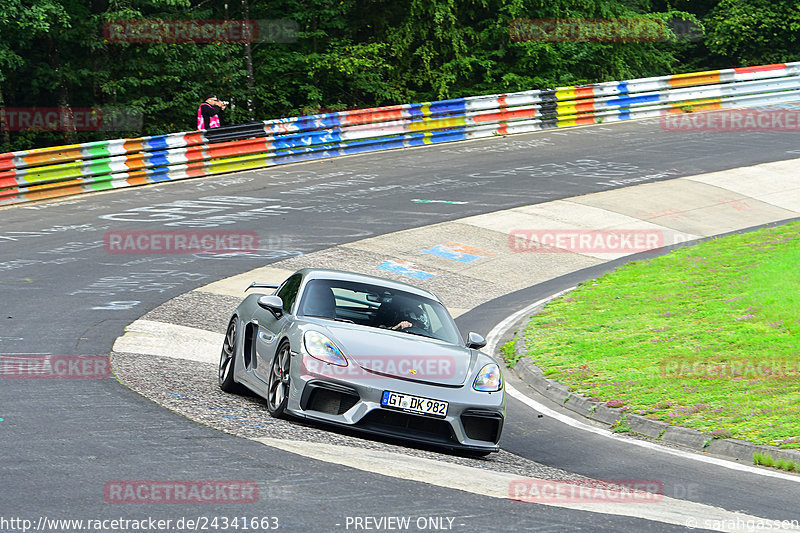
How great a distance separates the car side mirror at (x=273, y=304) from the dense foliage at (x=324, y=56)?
1916 centimetres

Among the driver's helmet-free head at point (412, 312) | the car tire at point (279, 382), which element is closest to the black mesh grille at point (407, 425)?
the car tire at point (279, 382)

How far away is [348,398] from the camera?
332 inches

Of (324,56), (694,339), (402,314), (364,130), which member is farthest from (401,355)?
(324,56)

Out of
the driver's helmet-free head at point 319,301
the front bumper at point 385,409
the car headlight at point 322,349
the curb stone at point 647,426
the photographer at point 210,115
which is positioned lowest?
the curb stone at point 647,426

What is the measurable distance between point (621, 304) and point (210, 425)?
9184 millimetres

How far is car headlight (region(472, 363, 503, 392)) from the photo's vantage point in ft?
29.1

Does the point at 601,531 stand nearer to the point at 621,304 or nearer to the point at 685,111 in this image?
the point at 621,304

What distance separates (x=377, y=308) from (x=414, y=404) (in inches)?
63.4

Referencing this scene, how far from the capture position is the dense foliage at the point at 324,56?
30047 mm

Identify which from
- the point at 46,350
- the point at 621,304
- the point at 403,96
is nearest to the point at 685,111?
the point at 403,96

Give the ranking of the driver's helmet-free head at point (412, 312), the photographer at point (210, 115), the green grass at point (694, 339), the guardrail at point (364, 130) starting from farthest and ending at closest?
the photographer at point (210, 115)
the guardrail at point (364, 130)
the green grass at point (694, 339)
the driver's helmet-free head at point (412, 312)

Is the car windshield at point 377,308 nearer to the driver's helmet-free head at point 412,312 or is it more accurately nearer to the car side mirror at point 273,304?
the driver's helmet-free head at point 412,312

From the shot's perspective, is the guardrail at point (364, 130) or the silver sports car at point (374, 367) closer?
the silver sports car at point (374, 367)

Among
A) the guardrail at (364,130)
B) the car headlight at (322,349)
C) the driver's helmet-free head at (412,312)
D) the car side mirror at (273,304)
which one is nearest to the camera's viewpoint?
the car headlight at (322,349)
